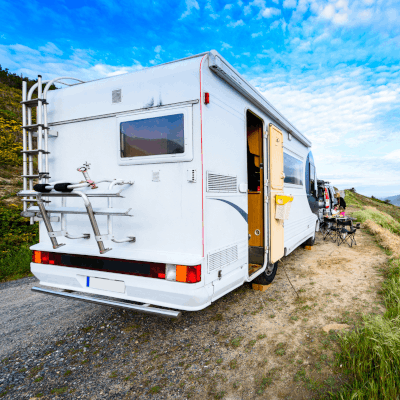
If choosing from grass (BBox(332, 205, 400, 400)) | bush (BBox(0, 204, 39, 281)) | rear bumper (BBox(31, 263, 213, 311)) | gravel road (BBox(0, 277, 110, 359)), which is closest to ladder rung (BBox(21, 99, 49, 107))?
rear bumper (BBox(31, 263, 213, 311))

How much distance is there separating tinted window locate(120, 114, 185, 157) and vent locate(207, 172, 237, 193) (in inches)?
15.4

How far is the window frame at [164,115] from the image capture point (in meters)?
2.46

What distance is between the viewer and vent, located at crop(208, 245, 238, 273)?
2.57 meters

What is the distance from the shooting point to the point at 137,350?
111 inches

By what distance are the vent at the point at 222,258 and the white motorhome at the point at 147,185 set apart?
0.02m

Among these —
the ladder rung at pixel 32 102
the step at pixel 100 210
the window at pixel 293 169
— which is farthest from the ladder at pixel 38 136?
the window at pixel 293 169

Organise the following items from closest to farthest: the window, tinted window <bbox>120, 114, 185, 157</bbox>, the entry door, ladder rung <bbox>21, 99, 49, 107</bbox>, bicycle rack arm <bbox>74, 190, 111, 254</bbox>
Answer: bicycle rack arm <bbox>74, 190, 111, 254</bbox>, tinted window <bbox>120, 114, 185, 157</bbox>, ladder rung <bbox>21, 99, 49, 107</bbox>, the entry door, the window

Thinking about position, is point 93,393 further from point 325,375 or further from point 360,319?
point 360,319

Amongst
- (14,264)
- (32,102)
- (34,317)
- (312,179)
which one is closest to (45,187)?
(32,102)

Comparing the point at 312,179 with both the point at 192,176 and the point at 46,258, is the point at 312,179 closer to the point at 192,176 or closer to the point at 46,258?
the point at 192,176

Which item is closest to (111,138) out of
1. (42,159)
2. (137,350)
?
(42,159)

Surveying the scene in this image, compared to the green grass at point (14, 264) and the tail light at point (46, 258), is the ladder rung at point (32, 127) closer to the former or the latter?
the tail light at point (46, 258)

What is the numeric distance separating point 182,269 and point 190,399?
985 millimetres

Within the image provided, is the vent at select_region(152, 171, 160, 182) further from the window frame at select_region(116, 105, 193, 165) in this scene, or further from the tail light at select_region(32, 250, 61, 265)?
the tail light at select_region(32, 250, 61, 265)
